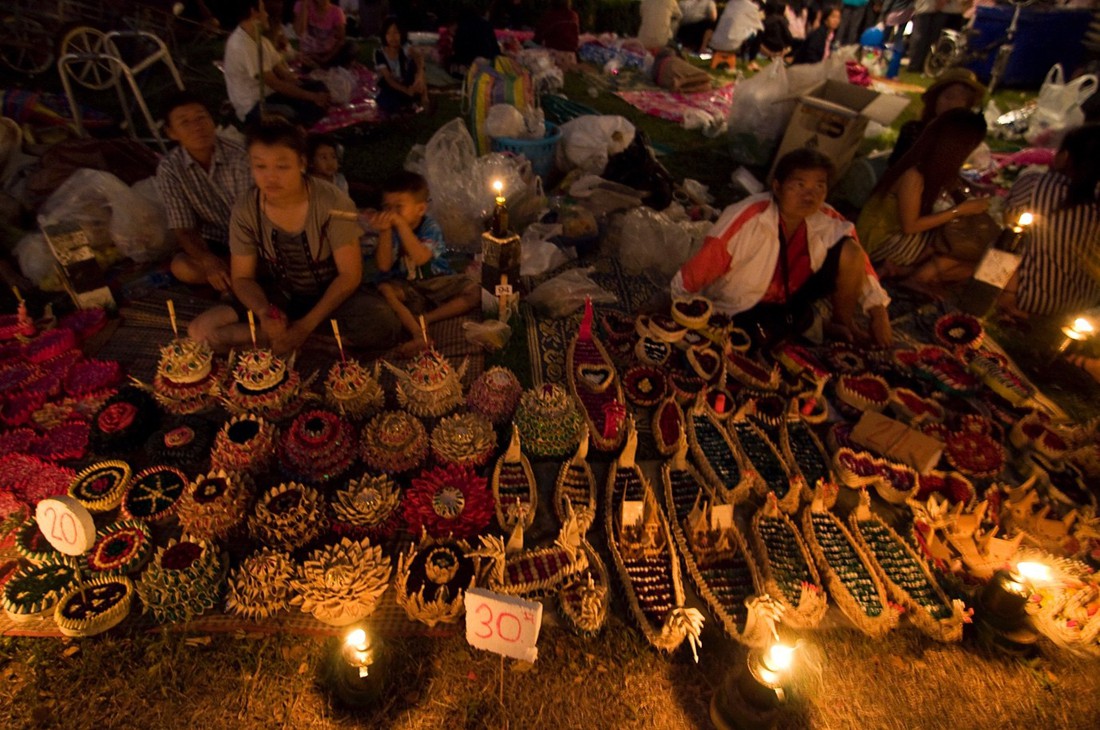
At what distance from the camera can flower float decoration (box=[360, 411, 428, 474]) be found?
231 cm

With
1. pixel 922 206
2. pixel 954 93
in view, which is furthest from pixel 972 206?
pixel 954 93

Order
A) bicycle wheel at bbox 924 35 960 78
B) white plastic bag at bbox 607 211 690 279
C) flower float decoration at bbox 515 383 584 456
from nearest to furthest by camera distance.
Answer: flower float decoration at bbox 515 383 584 456, white plastic bag at bbox 607 211 690 279, bicycle wheel at bbox 924 35 960 78

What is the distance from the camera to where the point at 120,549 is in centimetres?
202

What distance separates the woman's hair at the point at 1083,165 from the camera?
3.16 m

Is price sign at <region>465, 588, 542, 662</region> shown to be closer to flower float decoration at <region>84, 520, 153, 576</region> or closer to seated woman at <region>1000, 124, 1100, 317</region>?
flower float decoration at <region>84, 520, 153, 576</region>

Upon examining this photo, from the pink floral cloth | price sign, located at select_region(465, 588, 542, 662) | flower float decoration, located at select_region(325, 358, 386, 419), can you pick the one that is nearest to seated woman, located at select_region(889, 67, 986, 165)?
the pink floral cloth

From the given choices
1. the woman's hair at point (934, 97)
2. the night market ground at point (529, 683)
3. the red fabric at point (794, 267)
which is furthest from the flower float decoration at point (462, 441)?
the woman's hair at point (934, 97)

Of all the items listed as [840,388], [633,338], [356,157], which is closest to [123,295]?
[356,157]

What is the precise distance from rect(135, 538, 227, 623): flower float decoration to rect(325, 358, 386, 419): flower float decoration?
757 mm

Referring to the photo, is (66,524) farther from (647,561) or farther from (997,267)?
(997,267)

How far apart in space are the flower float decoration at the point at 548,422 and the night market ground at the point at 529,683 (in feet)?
2.28

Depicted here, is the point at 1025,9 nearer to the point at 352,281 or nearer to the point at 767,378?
the point at 767,378

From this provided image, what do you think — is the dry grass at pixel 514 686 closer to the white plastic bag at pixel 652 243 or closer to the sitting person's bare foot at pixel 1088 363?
the sitting person's bare foot at pixel 1088 363

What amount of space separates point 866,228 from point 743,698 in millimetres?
3354
